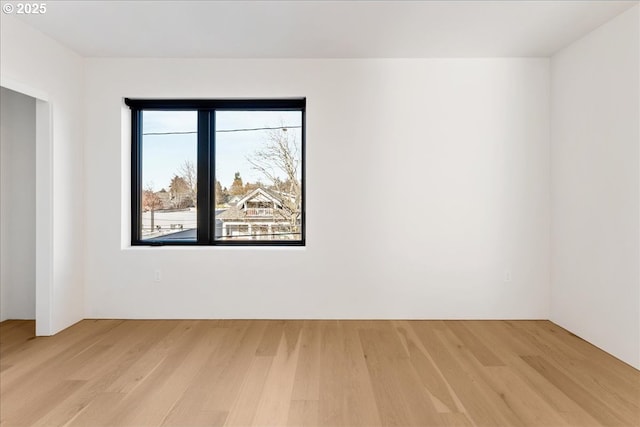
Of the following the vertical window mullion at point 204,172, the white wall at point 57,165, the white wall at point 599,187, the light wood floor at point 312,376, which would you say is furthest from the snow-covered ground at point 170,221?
the white wall at point 599,187

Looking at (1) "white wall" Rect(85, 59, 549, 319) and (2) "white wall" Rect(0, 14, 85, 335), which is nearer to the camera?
(2) "white wall" Rect(0, 14, 85, 335)

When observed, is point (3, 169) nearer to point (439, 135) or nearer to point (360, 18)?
point (360, 18)

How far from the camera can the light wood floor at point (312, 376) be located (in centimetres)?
200

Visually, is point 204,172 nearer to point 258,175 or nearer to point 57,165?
point 258,175

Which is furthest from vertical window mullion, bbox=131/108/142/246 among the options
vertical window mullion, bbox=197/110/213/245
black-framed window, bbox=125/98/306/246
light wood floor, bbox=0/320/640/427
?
light wood floor, bbox=0/320/640/427

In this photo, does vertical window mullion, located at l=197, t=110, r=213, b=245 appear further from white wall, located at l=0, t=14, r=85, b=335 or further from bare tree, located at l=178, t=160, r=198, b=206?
white wall, located at l=0, t=14, r=85, b=335

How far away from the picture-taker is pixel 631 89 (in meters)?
2.70

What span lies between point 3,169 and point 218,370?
3.01 metres

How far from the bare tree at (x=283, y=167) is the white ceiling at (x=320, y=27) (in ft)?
2.80

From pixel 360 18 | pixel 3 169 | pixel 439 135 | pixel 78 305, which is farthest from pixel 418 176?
pixel 3 169

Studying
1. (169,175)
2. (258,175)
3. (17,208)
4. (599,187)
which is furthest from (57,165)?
(599,187)

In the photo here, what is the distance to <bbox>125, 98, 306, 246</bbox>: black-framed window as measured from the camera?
3.87m

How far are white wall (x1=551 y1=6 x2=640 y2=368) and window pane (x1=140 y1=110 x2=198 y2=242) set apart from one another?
3655mm

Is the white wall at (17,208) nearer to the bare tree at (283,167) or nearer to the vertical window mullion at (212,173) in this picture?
the vertical window mullion at (212,173)
